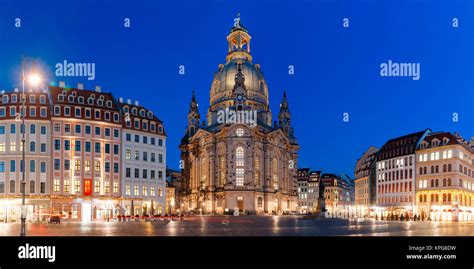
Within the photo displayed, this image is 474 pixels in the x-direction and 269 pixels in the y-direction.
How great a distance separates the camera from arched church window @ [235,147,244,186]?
4860 inches

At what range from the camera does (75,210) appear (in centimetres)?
7350

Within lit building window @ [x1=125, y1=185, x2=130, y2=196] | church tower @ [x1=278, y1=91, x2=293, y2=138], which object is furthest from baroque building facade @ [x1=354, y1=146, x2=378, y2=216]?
lit building window @ [x1=125, y1=185, x2=130, y2=196]

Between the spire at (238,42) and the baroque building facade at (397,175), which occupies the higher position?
the spire at (238,42)

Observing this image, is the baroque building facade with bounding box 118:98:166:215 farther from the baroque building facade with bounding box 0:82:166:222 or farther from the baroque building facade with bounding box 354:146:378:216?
the baroque building facade with bounding box 354:146:378:216

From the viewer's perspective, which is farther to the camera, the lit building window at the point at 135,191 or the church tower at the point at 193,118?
the church tower at the point at 193,118

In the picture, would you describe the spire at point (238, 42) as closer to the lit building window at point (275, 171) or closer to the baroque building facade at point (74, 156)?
the lit building window at point (275, 171)

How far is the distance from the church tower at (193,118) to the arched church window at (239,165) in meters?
30.7

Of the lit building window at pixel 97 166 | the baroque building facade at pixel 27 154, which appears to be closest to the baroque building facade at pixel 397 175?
the lit building window at pixel 97 166

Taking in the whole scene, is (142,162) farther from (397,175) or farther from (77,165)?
(397,175)

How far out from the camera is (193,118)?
6029 inches

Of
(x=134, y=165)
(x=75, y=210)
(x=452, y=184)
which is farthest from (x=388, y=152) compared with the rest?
(x=75, y=210)

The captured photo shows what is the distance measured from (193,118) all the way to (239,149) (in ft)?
110

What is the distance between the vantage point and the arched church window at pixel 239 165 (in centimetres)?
12344

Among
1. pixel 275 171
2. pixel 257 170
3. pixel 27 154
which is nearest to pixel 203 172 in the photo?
pixel 257 170
